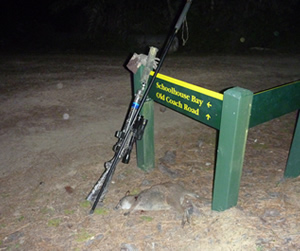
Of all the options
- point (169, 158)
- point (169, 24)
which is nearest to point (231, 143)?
point (169, 158)

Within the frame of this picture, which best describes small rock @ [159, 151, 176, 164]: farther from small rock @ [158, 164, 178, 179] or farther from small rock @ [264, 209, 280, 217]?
small rock @ [264, 209, 280, 217]

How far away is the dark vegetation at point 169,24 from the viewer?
→ 1329cm

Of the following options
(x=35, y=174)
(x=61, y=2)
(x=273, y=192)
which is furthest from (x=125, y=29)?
(x=273, y=192)

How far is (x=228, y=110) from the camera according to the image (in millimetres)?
2352

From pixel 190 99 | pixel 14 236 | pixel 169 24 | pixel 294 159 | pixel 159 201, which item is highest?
pixel 190 99

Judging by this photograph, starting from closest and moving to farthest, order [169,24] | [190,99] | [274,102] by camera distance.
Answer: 1. [274,102]
2. [190,99]
3. [169,24]

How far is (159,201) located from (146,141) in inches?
32.4

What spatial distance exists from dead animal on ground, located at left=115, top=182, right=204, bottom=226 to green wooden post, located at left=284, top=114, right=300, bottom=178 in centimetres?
127

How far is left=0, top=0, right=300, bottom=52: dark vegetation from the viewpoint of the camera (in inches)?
523

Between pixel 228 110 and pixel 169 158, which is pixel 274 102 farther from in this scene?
pixel 169 158

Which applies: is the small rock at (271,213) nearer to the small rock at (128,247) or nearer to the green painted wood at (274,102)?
the green painted wood at (274,102)

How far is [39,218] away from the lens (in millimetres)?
3062

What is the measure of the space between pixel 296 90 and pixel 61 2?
14.4m

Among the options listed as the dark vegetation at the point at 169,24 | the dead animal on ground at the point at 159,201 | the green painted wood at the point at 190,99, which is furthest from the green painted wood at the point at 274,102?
the dark vegetation at the point at 169,24
